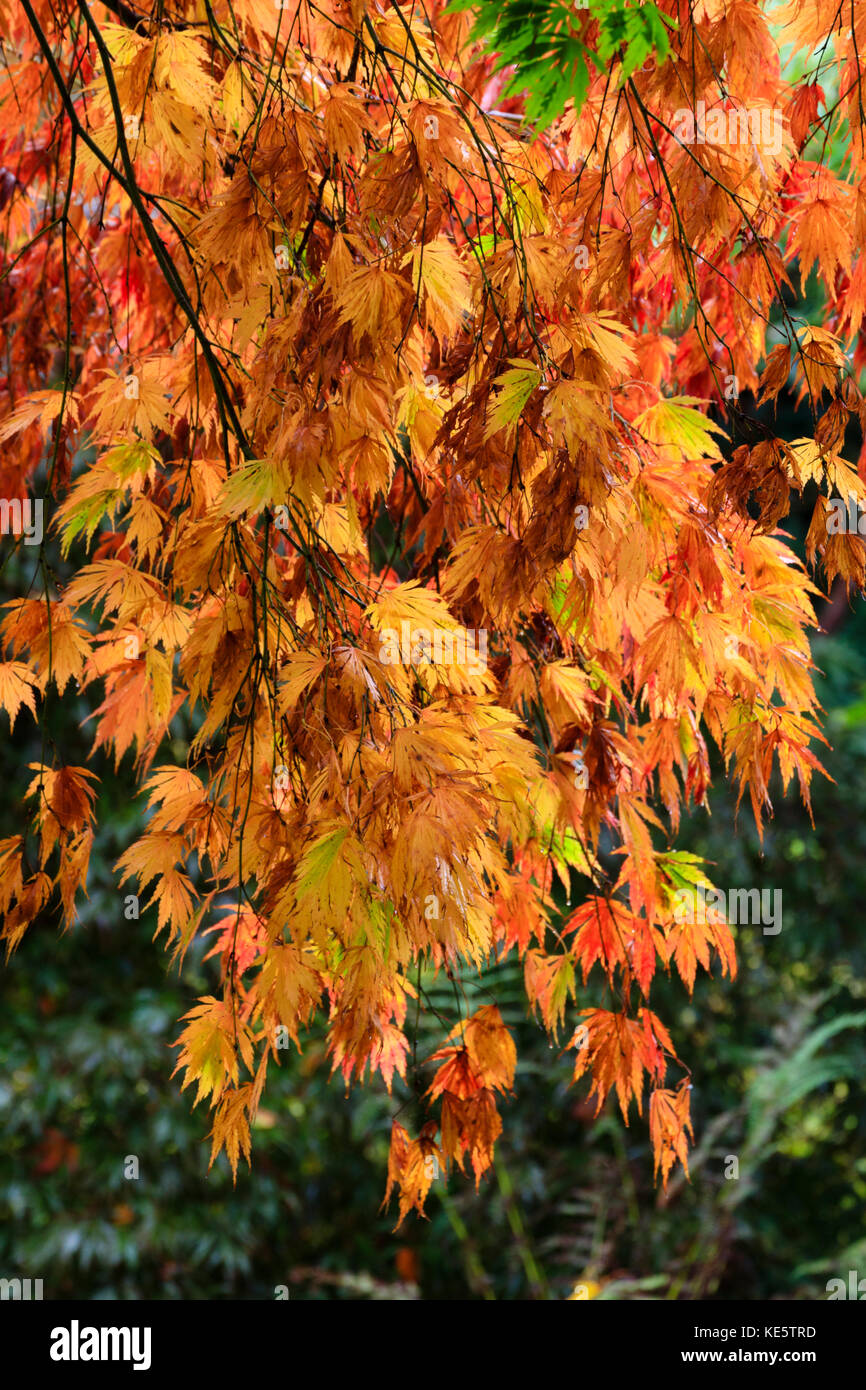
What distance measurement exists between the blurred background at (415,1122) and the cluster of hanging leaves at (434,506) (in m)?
1.75

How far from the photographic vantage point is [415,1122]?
356 cm

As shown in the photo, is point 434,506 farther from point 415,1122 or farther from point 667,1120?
point 415,1122

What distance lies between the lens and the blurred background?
332cm

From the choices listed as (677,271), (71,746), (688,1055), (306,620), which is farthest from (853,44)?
(688,1055)

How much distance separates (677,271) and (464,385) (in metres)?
0.26

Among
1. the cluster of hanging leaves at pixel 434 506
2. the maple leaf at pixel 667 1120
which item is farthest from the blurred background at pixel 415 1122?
the cluster of hanging leaves at pixel 434 506

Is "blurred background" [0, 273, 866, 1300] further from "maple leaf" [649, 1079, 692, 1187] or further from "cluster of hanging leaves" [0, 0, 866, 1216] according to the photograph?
"cluster of hanging leaves" [0, 0, 866, 1216]

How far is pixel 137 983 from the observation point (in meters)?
3.51

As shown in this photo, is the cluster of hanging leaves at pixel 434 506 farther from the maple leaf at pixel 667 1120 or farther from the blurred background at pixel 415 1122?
the blurred background at pixel 415 1122

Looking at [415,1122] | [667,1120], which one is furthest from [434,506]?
[415,1122]

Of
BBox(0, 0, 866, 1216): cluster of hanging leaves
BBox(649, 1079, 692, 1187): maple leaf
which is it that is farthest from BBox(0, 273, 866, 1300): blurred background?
BBox(0, 0, 866, 1216): cluster of hanging leaves

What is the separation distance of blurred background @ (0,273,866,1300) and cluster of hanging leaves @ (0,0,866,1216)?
175cm

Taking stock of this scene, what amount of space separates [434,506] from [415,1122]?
2.60 meters

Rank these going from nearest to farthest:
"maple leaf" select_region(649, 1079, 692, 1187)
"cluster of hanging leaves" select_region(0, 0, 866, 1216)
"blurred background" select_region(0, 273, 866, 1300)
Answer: "cluster of hanging leaves" select_region(0, 0, 866, 1216), "maple leaf" select_region(649, 1079, 692, 1187), "blurred background" select_region(0, 273, 866, 1300)
